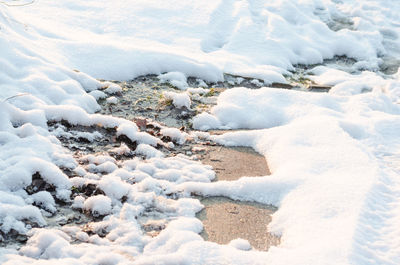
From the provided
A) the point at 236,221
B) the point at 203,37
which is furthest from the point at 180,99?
the point at 203,37

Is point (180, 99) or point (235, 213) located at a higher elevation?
point (180, 99)

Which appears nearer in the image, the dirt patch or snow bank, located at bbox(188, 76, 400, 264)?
snow bank, located at bbox(188, 76, 400, 264)

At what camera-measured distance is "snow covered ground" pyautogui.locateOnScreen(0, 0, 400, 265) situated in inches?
96.0

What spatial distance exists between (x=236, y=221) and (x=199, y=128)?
1302 millimetres

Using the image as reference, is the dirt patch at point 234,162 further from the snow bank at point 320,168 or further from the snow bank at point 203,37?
the snow bank at point 203,37

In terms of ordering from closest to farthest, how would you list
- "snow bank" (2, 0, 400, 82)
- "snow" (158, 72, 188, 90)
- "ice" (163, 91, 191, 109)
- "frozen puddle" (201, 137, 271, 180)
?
1. "frozen puddle" (201, 137, 271, 180)
2. "ice" (163, 91, 191, 109)
3. "snow" (158, 72, 188, 90)
4. "snow bank" (2, 0, 400, 82)

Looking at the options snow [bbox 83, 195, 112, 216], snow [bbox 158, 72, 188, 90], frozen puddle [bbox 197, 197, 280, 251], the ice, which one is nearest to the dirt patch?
frozen puddle [bbox 197, 197, 280, 251]

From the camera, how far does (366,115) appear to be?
4176 mm

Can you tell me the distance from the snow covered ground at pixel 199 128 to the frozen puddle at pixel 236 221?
70 mm

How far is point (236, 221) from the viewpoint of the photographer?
9.04ft

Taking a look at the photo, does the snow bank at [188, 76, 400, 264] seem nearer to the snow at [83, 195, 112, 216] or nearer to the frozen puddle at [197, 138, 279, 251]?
the frozen puddle at [197, 138, 279, 251]

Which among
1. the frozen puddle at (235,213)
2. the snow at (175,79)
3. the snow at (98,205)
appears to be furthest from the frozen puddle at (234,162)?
the snow at (175,79)

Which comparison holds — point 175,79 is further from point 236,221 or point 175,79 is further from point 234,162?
point 236,221

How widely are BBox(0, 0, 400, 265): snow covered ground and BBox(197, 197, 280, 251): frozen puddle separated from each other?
70 millimetres
